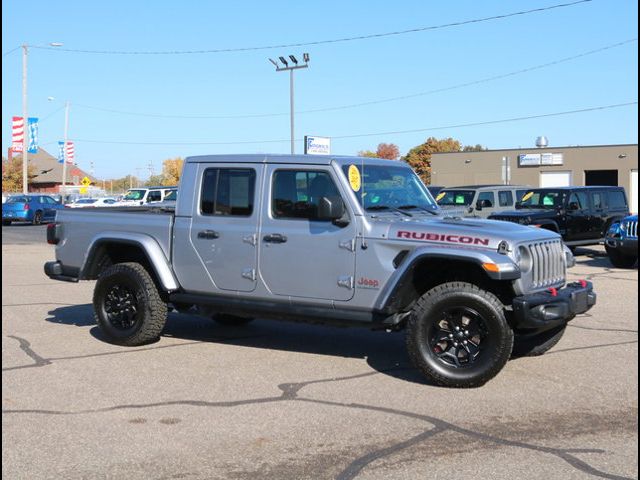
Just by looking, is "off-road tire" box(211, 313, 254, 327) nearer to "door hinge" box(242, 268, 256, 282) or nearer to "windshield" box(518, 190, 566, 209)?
"door hinge" box(242, 268, 256, 282)

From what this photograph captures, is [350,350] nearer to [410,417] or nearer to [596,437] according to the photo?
[410,417]

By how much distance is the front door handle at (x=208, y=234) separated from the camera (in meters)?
7.72

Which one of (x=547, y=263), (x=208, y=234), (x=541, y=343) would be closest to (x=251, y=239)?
(x=208, y=234)

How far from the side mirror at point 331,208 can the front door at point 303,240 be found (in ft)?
0.37

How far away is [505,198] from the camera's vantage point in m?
22.6

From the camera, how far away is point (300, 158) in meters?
7.58

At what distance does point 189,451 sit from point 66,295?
25.5ft

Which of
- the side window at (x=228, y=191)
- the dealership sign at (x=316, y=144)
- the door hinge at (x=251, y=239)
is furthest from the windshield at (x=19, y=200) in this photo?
the door hinge at (x=251, y=239)

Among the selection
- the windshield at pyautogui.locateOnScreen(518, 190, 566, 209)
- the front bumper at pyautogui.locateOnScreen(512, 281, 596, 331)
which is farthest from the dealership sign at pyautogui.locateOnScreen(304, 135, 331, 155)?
the front bumper at pyautogui.locateOnScreen(512, 281, 596, 331)

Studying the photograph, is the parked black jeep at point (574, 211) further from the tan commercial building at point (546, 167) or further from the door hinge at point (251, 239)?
the tan commercial building at point (546, 167)

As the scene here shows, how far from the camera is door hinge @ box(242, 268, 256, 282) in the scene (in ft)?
24.6

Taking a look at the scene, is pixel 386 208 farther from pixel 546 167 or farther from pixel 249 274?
pixel 546 167

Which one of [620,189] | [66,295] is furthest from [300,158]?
[620,189]

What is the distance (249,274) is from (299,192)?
90cm
